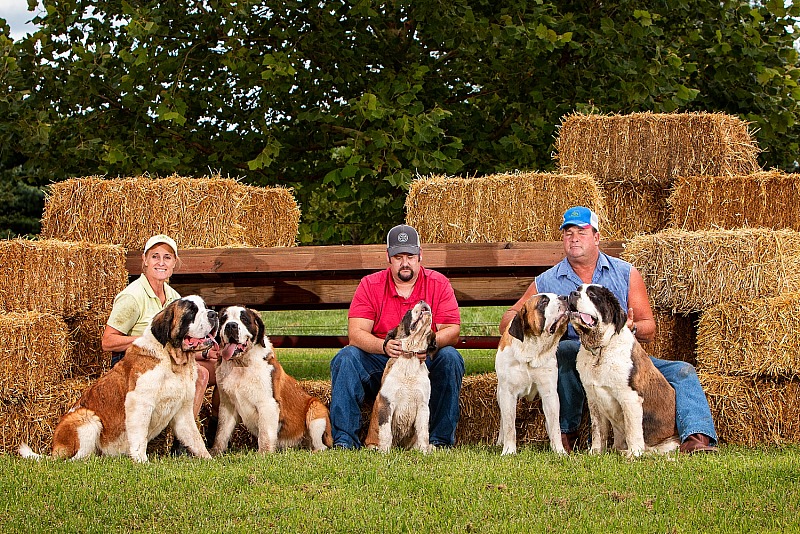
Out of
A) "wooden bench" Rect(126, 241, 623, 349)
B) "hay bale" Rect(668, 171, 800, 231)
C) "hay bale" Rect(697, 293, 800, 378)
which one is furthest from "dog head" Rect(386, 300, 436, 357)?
"hay bale" Rect(668, 171, 800, 231)

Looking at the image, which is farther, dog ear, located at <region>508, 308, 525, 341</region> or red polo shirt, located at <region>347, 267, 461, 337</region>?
red polo shirt, located at <region>347, 267, 461, 337</region>

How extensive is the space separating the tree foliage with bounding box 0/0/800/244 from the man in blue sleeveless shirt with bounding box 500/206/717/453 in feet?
14.5

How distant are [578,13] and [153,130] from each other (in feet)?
19.8

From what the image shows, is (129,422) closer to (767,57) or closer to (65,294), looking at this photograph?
(65,294)

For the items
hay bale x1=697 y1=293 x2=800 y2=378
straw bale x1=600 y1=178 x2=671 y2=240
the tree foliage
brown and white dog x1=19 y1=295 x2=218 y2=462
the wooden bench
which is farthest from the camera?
the tree foliage

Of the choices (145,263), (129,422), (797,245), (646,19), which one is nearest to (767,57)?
(646,19)

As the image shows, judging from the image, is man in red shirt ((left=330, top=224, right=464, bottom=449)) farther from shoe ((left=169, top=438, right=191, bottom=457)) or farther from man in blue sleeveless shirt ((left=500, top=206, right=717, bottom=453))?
shoe ((left=169, top=438, right=191, bottom=457))

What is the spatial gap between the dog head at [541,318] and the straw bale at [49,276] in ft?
10.9

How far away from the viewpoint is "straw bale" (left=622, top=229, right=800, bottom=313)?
22.0ft

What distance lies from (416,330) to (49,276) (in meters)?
2.83

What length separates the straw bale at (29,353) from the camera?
6.45 m

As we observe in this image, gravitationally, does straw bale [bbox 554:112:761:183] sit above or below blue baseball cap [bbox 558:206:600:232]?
above

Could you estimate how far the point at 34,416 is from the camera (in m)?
6.62

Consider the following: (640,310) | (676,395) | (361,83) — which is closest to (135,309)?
(640,310)
